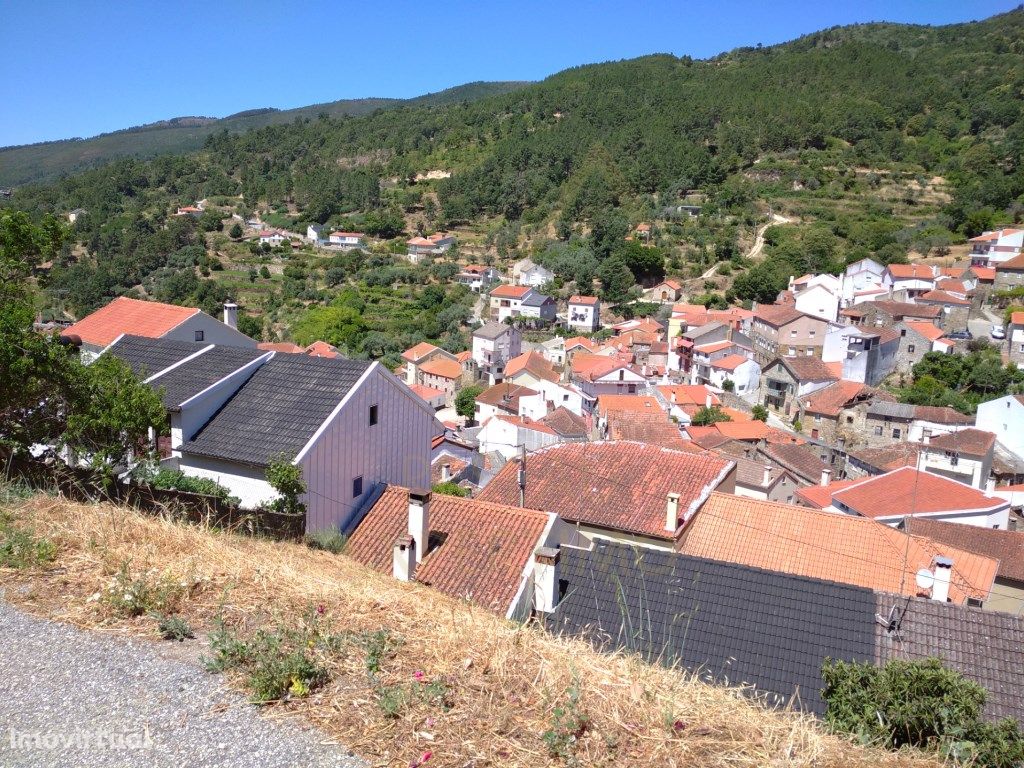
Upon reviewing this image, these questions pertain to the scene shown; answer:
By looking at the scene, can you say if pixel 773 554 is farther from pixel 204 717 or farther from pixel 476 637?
pixel 204 717

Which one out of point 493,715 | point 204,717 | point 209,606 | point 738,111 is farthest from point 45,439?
point 738,111

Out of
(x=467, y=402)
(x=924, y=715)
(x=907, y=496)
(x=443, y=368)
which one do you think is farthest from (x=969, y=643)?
(x=443, y=368)

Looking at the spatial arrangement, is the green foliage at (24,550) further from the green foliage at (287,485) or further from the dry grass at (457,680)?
the green foliage at (287,485)

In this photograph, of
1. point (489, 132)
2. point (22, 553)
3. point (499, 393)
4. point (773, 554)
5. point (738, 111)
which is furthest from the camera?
point (489, 132)

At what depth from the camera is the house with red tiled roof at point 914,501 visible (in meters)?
18.1

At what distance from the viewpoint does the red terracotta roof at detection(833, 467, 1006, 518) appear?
18109 mm

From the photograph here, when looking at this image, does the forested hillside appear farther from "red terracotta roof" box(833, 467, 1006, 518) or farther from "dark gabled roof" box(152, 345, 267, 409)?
"dark gabled roof" box(152, 345, 267, 409)

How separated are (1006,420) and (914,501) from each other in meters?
17.2

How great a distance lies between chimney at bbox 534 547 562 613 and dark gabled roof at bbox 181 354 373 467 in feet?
11.8

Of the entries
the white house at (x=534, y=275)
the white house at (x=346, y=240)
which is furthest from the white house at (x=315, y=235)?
the white house at (x=534, y=275)

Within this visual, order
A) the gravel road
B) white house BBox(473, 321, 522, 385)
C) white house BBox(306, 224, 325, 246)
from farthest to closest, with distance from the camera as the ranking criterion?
white house BBox(306, 224, 325, 246) < white house BBox(473, 321, 522, 385) < the gravel road

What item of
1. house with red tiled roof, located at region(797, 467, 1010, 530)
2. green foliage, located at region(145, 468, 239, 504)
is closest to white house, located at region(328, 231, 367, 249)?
house with red tiled roof, located at region(797, 467, 1010, 530)

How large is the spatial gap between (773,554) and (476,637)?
872cm

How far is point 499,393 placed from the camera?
130 feet
